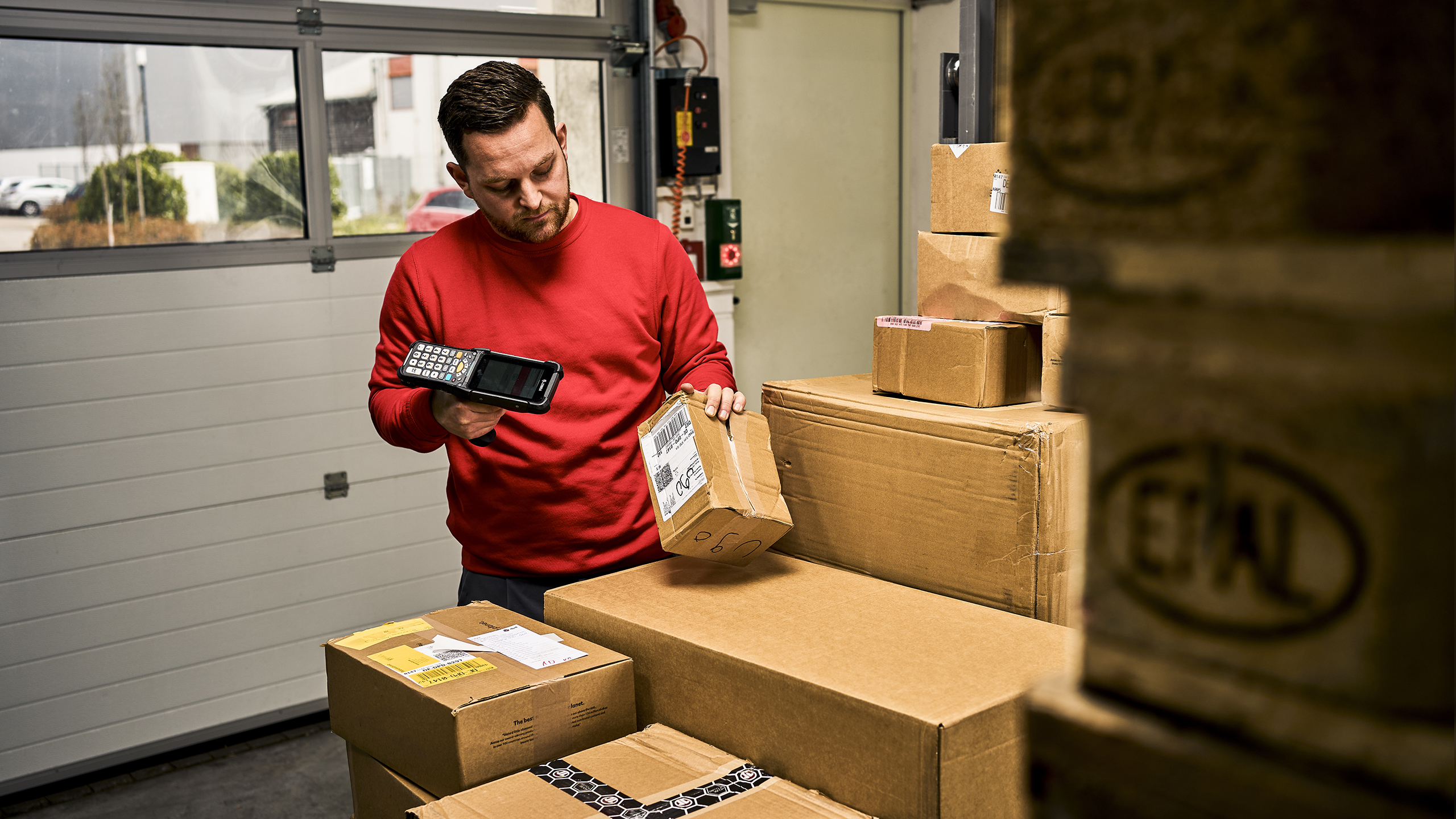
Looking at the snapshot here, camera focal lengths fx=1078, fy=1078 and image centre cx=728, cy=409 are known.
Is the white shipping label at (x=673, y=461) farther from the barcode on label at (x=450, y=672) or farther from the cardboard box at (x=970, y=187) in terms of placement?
the cardboard box at (x=970, y=187)

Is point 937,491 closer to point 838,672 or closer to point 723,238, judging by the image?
point 838,672

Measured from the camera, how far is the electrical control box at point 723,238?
4086mm

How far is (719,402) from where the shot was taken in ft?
5.37

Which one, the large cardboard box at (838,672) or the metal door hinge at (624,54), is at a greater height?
the metal door hinge at (624,54)

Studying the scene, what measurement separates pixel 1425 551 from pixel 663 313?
160 centimetres

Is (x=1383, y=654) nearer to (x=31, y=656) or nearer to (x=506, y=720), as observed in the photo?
(x=506, y=720)

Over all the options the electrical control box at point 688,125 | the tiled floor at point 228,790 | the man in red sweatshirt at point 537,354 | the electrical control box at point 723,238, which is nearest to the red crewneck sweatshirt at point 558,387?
the man in red sweatshirt at point 537,354

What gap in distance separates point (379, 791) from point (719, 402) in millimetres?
719

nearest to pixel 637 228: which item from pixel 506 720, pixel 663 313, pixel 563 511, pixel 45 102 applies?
pixel 663 313

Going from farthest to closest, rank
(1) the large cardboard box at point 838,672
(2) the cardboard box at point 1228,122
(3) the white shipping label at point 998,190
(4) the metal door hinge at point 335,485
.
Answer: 1. (4) the metal door hinge at point 335,485
2. (3) the white shipping label at point 998,190
3. (1) the large cardboard box at point 838,672
4. (2) the cardboard box at point 1228,122

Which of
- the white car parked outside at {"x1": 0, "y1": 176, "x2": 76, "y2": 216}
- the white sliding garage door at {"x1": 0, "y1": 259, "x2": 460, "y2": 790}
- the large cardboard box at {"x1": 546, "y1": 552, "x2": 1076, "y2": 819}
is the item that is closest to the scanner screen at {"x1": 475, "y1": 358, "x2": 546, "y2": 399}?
the large cardboard box at {"x1": 546, "y1": 552, "x2": 1076, "y2": 819}

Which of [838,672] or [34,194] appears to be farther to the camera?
[34,194]

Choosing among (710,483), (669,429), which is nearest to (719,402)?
(669,429)

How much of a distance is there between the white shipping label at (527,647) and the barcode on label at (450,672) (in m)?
0.04
